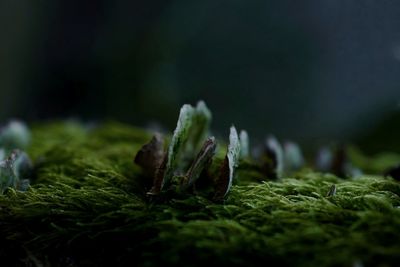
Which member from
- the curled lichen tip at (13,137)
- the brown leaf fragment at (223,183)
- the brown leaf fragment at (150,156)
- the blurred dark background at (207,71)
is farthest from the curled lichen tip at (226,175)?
the blurred dark background at (207,71)

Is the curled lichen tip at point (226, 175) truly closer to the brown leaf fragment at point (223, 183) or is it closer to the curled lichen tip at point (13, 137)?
the brown leaf fragment at point (223, 183)

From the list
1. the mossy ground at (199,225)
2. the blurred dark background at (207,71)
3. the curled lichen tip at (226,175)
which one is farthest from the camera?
the blurred dark background at (207,71)

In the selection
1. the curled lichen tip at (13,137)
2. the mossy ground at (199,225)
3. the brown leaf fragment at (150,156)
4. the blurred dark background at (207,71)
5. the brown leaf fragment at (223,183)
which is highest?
the blurred dark background at (207,71)

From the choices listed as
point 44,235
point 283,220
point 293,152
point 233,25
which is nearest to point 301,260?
point 283,220

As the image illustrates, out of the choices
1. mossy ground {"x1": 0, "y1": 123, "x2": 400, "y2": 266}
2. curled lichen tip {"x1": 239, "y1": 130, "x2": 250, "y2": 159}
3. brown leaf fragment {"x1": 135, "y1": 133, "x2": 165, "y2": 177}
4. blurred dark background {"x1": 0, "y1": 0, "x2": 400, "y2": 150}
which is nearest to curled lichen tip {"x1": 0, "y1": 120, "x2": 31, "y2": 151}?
mossy ground {"x1": 0, "y1": 123, "x2": 400, "y2": 266}

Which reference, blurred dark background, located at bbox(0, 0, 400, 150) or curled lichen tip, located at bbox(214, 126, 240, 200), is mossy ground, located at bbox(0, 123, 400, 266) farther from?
blurred dark background, located at bbox(0, 0, 400, 150)

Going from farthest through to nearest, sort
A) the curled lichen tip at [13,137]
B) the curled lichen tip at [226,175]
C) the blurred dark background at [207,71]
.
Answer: the blurred dark background at [207,71] < the curled lichen tip at [13,137] < the curled lichen tip at [226,175]
